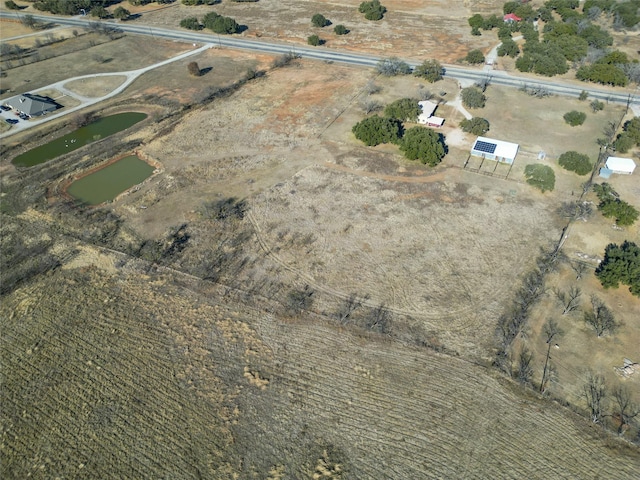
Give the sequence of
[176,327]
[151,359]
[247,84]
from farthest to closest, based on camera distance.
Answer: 1. [247,84]
2. [176,327]
3. [151,359]

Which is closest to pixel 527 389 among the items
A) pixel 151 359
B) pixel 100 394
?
pixel 151 359

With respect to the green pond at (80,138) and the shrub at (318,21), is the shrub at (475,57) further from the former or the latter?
the green pond at (80,138)

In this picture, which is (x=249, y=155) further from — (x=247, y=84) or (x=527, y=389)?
(x=527, y=389)

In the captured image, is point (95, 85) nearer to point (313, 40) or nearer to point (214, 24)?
point (214, 24)

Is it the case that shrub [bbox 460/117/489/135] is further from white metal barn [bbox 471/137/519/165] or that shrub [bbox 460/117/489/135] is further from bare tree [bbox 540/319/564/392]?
bare tree [bbox 540/319/564/392]

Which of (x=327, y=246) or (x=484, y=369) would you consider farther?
(x=327, y=246)

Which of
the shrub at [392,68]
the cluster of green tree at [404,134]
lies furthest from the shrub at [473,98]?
the shrub at [392,68]

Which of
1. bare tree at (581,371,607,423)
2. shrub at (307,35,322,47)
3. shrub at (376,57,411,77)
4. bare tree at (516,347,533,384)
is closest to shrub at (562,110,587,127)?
shrub at (376,57,411,77)
